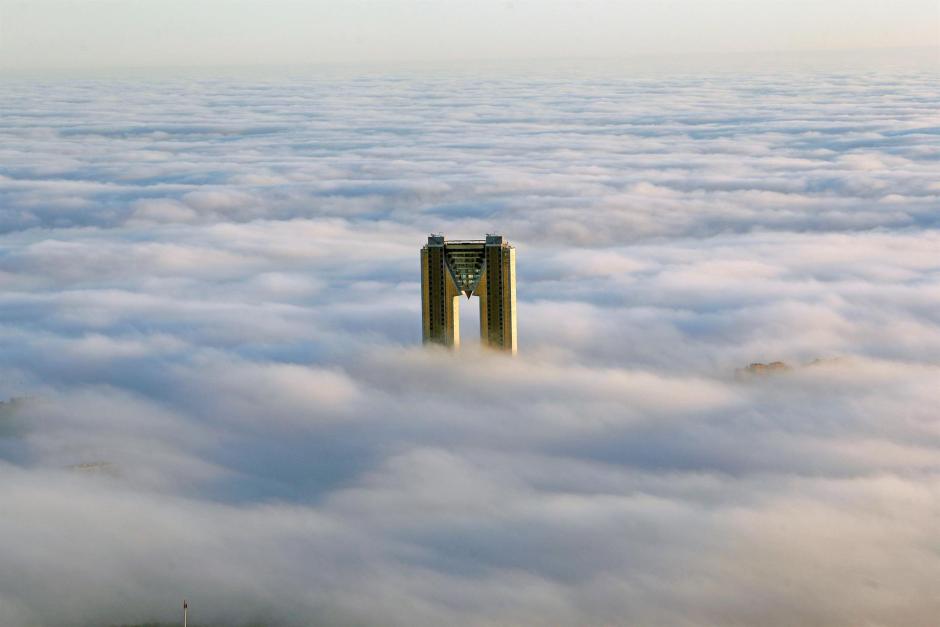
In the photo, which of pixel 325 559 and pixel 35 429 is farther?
pixel 35 429

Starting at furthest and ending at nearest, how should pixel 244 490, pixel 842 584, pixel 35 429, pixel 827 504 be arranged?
pixel 35 429
pixel 244 490
pixel 827 504
pixel 842 584

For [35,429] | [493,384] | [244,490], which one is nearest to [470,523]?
[244,490]

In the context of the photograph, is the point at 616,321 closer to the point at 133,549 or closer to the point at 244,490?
the point at 244,490

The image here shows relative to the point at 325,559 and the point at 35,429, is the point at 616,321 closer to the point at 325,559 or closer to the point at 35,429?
the point at 35,429

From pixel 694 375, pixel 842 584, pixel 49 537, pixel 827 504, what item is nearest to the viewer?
pixel 842 584

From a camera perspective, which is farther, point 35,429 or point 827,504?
point 35,429

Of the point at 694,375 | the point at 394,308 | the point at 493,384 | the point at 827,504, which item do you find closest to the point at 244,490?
the point at 493,384
